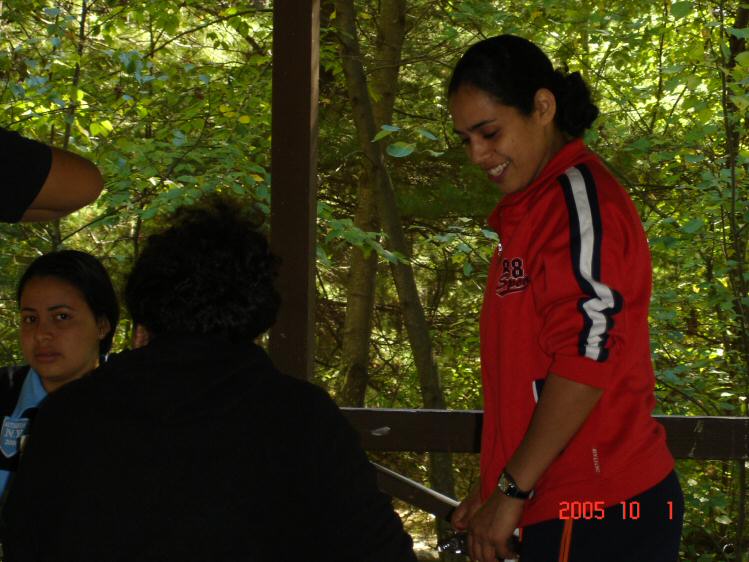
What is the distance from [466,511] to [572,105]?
71cm

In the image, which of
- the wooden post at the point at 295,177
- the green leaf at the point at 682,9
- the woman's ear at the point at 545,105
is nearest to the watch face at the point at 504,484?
the woman's ear at the point at 545,105

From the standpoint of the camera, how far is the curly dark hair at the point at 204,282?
1.17 meters

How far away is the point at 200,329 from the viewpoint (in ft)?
3.84

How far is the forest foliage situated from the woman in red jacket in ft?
4.92

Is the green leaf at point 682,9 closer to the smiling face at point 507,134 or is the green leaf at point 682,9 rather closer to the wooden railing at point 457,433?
the wooden railing at point 457,433

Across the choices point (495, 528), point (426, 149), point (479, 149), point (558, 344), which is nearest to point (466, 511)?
point (495, 528)

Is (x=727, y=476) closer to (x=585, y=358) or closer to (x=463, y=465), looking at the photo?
(x=463, y=465)

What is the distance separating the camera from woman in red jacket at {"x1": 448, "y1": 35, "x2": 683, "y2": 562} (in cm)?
137

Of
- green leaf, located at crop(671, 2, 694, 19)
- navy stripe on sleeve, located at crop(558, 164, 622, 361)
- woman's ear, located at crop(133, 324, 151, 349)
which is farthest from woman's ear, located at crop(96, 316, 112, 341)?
green leaf, located at crop(671, 2, 694, 19)

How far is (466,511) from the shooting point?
1.63 m

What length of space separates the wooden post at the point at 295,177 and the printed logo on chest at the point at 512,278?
3.05 ft

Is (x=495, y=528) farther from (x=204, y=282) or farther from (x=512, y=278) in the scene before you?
(x=204, y=282)

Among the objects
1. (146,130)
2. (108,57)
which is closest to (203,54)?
(146,130)

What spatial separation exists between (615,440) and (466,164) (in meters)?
5.09
